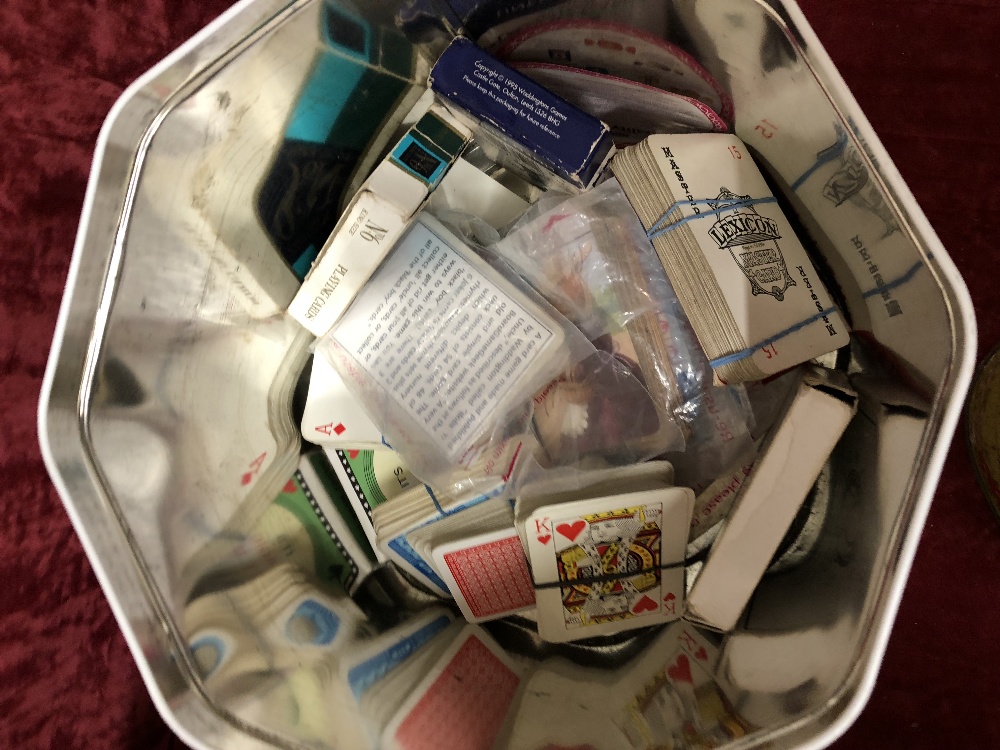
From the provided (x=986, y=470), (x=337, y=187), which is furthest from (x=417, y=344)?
(x=986, y=470)

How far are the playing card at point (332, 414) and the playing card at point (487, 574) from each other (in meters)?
0.16

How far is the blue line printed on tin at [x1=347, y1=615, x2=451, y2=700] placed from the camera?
721 mm

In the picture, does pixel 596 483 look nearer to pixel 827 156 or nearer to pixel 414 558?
pixel 414 558

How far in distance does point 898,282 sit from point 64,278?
99 centimetres

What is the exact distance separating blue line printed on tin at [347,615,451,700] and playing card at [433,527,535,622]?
43 mm

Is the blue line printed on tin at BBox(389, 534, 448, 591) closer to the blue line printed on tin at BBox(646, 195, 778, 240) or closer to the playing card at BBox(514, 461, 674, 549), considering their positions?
the playing card at BBox(514, 461, 674, 549)

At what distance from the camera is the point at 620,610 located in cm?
79

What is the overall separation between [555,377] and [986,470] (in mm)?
622

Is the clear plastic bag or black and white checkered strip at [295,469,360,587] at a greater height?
the clear plastic bag

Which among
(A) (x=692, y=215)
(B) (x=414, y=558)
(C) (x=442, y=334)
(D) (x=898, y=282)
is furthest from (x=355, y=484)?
(D) (x=898, y=282)

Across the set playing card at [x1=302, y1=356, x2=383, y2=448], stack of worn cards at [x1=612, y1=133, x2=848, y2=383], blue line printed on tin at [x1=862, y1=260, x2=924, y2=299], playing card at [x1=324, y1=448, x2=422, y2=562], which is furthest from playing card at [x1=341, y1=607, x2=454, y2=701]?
blue line printed on tin at [x1=862, y1=260, x2=924, y2=299]

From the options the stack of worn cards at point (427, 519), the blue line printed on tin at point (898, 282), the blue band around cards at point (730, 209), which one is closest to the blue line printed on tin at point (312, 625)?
the stack of worn cards at point (427, 519)

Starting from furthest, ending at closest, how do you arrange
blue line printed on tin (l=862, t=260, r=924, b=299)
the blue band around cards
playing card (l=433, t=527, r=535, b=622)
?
playing card (l=433, t=527, r=535, b=622) → the blue band around cards → blue line printed on tin (l=862, t=260, r=924, b=299)

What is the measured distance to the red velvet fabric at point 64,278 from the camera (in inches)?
32.2
